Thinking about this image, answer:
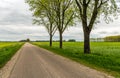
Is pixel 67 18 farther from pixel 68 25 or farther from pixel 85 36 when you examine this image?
pixel 85 36

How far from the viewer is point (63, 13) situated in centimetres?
5009

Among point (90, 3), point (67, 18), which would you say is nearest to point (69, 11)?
A: point (67, 18)

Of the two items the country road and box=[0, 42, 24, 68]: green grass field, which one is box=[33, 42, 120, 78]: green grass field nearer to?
the country road

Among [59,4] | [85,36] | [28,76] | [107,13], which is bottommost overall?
[28,76]

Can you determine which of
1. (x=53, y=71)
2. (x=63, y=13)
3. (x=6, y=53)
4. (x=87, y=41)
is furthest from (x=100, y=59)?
(x=63, y=13)

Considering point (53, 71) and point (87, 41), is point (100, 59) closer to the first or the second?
point (87, 41)

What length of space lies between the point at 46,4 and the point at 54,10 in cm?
213

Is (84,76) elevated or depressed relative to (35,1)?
depressed

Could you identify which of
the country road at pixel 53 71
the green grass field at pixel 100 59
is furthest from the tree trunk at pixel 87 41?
the country road at pixel 53 71

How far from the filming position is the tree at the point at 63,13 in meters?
49.5

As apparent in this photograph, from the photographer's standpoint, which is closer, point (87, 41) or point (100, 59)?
point (100, 59)

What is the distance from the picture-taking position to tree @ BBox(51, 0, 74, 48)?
4947 centimetres

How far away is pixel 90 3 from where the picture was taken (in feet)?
108

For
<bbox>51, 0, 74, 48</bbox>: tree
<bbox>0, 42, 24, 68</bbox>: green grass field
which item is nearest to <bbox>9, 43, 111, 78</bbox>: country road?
<bbox>0, 42, 24, 68</bbox>: green grass field
